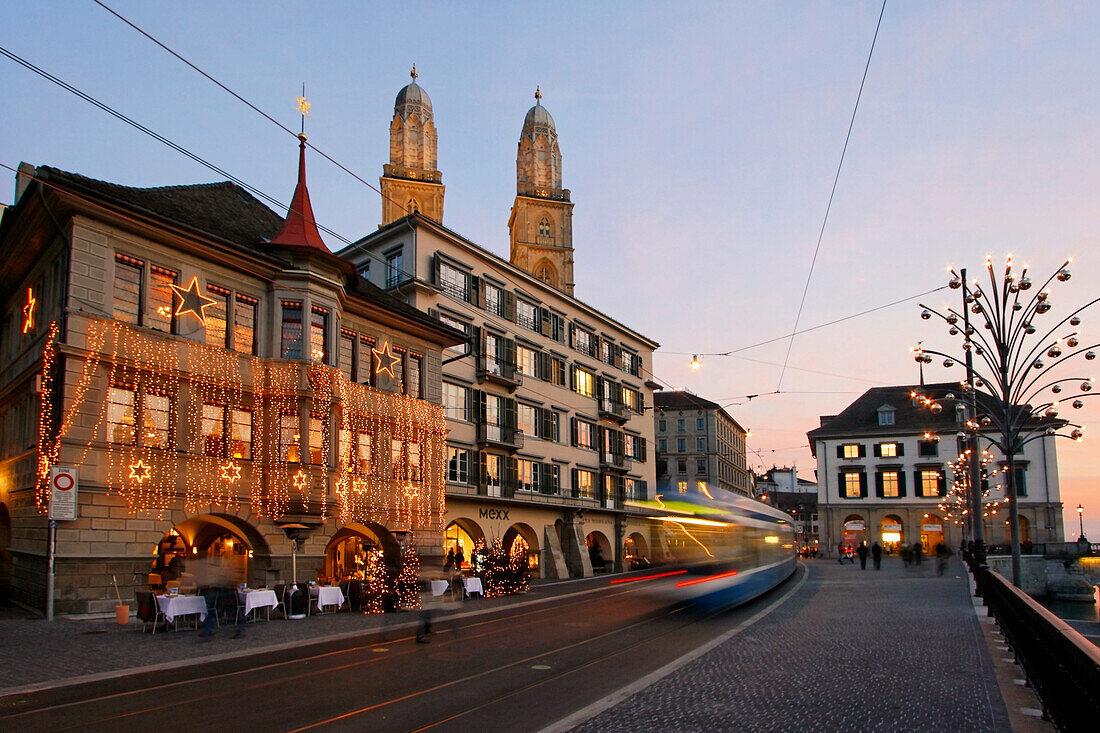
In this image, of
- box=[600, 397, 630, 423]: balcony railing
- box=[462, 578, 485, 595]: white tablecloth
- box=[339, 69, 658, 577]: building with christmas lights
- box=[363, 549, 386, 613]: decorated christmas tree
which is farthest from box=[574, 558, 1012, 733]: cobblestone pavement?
box=[600, 397, 630, 423]: balcony railing

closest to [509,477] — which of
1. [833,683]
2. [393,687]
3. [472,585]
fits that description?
[472,585]

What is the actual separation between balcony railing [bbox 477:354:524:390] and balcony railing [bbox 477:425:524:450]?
2.21 m

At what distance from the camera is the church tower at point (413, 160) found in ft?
357

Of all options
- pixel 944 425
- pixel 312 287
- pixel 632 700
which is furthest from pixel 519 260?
pixel 632 700

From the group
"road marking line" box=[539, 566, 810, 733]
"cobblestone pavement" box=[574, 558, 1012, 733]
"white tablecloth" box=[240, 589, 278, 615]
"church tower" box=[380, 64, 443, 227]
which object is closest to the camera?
"road marking line" box=[539, 566, 810, 733]

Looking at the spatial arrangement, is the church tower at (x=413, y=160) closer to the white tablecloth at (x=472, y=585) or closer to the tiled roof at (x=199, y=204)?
the tiled roof at (x=199, y=204)

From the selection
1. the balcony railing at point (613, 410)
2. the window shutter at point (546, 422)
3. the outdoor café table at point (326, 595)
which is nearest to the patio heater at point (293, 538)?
the outdoor café table at point (326, 595)

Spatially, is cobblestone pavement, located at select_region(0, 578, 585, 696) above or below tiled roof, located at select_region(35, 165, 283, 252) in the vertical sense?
below

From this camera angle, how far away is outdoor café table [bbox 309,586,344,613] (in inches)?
909

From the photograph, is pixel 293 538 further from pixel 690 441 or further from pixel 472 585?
pixel 690 441

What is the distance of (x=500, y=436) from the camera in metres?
41.8

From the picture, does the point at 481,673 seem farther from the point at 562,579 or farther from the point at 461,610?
the point at 562,579

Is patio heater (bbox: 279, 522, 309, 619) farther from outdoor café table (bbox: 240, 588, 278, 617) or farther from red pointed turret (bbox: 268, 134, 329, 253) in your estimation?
red pointed turret (bbox: 268, 134, 329, 253)

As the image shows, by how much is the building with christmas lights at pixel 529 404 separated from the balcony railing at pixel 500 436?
0.07m
